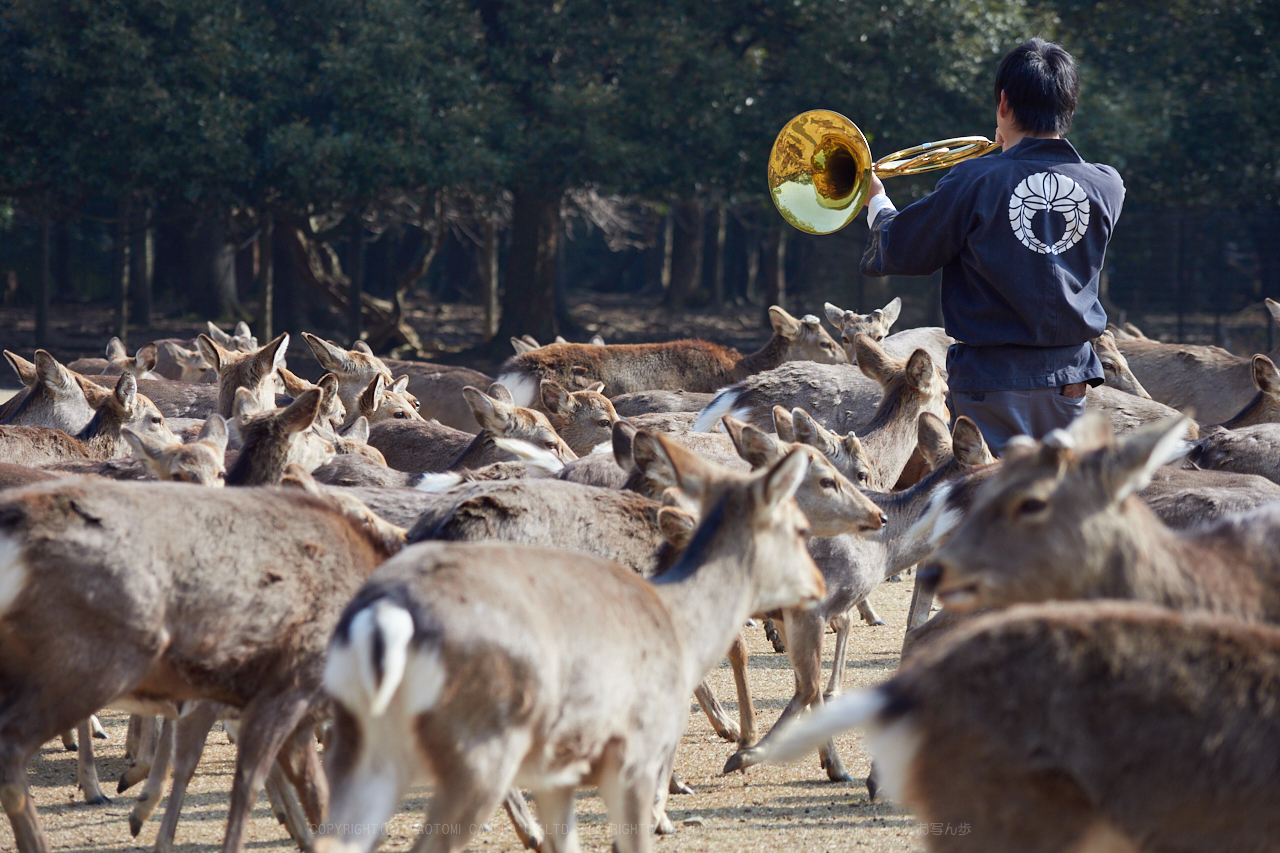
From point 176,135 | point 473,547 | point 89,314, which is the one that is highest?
point 176,135

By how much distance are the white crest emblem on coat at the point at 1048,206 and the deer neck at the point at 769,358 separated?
6.97 meters

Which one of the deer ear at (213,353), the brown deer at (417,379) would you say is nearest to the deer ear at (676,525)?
the deer ear at (213,353)

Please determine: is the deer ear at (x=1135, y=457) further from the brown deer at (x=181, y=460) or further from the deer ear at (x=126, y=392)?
the deer ear at (x=126, y=392)

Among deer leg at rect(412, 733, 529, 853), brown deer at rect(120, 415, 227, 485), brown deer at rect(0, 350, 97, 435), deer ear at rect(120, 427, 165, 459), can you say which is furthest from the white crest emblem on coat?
brown deer at rect(0, 350, 97, 435)

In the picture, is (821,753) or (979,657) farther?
(821,753)

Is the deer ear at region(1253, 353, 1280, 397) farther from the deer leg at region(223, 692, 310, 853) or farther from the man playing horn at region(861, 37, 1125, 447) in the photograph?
the deer leg at region(223, 692, 310, 853)

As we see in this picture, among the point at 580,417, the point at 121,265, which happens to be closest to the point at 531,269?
the point at 121,265

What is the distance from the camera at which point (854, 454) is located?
266 inches

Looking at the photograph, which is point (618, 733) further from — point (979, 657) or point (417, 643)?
point (979, 657)

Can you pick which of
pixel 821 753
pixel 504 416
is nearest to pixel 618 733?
pixel 821 753

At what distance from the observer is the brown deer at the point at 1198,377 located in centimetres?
1052

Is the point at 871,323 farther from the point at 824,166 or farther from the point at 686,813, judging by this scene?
the point at 686,813

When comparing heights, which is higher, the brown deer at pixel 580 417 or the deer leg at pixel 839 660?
the brown deer at pixel 580 417

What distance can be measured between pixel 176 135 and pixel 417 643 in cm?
1558
